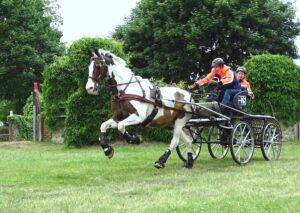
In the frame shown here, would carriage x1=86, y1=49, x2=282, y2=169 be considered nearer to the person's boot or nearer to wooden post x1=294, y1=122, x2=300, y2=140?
the person's boot

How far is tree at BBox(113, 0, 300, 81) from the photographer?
29578 millimetres

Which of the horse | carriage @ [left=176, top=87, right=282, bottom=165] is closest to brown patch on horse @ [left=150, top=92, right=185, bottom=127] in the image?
the horse

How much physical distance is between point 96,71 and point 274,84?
Answer: 11673 millimetres

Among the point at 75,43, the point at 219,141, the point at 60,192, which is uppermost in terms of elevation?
the point at 75,43

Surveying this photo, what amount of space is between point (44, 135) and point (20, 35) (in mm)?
9566

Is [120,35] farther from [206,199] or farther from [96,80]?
[206,199]

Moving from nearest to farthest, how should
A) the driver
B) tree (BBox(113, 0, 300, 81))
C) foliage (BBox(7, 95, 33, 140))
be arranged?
1. the driver
2. foliage (BBox(7, 95, 33, 140))
3. tree (BBox(113, 0, 300, 81))

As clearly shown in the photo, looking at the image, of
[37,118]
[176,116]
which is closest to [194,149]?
[176,116]

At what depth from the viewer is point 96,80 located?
11.8m

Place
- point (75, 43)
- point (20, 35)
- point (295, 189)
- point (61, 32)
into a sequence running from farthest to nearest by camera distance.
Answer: point (61, 32), point (20, 35), point (75, 43), point (295, 189)

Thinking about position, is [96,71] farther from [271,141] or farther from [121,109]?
[271,141]

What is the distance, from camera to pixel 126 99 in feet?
39.3

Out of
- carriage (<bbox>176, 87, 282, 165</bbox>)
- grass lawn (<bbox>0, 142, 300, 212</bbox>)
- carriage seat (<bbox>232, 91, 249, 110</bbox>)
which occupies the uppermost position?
carriage seat (<bbox>232, 91, 249, 110</bbox>)

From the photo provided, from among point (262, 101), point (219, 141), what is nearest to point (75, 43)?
point (262, 101)
